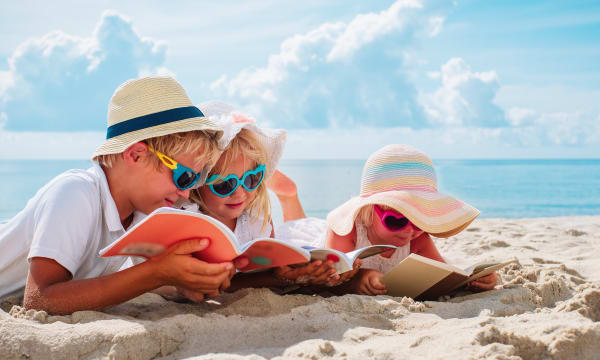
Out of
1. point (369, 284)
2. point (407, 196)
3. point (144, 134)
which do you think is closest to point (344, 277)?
point (369, 284)

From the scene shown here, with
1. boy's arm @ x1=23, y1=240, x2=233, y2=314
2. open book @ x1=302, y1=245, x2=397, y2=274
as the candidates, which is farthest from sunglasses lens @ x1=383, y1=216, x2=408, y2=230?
boy's arm @ x1=23, y1=240, x2=233, y2=314

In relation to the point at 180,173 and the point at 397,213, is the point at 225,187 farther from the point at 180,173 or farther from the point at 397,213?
the point at 397,213

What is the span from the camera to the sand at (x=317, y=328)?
1.78 m

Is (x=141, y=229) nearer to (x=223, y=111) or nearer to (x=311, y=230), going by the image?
(x=223, y=111)

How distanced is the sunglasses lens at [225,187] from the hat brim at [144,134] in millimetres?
607

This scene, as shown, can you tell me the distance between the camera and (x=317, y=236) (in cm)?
495

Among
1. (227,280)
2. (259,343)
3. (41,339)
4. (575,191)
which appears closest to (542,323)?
(259,343)

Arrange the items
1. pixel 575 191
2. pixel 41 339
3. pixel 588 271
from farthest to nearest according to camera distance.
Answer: pixel 575 191
pixel 588 271
pixel 41 339

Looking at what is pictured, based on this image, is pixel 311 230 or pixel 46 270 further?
pixel 311 230

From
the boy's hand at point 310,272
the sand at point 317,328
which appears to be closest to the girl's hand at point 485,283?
the sand at point 317,328

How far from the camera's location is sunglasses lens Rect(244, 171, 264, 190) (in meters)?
3.30

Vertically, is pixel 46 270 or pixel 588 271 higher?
pixel 46 270

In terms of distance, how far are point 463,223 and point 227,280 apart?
1.80 meters

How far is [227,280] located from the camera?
2.21 m
